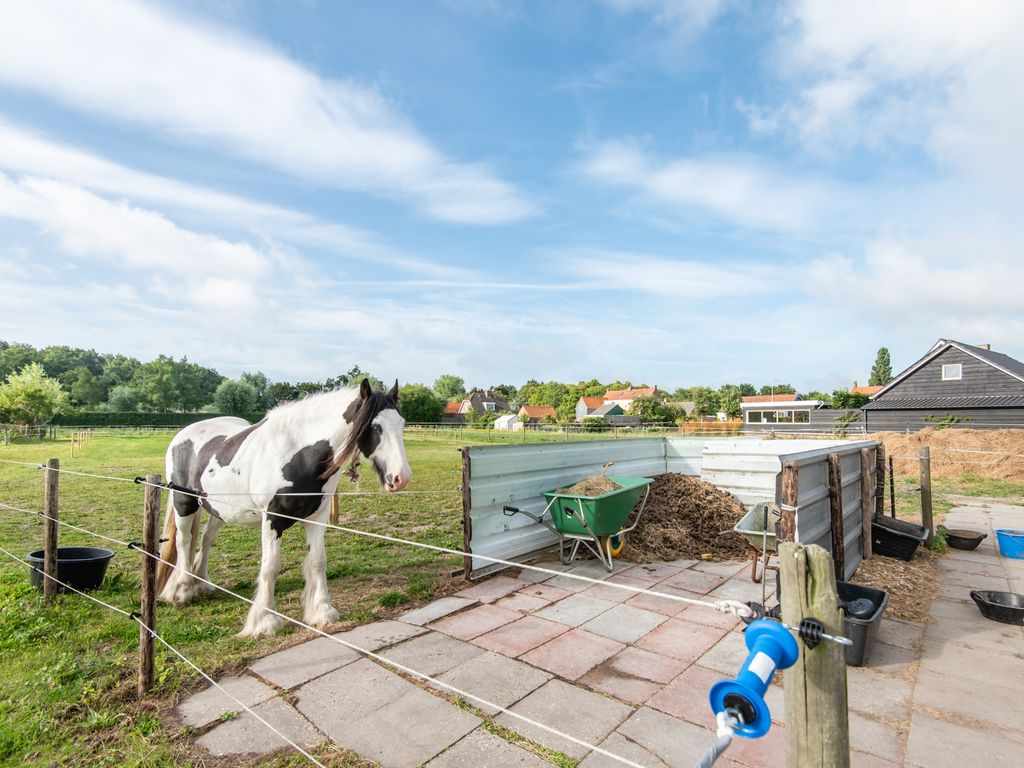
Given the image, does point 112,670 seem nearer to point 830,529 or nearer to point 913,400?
point 830,529

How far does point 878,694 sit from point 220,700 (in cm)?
341

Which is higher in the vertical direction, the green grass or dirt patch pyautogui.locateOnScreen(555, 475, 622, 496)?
dirt patch pyautogui.locateOnScreen(555, 475, 622, 496)

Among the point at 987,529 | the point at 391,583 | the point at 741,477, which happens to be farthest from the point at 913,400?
the point at 391,583

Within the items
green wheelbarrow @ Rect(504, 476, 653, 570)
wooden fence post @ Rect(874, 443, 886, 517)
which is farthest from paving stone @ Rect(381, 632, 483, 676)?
wooden fence post @ Rect(874, 443, 886, 517)

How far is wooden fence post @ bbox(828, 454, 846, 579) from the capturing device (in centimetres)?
422

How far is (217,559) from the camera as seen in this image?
5473 mm

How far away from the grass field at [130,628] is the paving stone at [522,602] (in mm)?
649

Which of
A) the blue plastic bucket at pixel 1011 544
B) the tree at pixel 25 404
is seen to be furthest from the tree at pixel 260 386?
the blue plastic bucket at pixel 1011 544

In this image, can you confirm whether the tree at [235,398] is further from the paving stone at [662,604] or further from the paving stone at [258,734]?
the paving stone at [258,734]

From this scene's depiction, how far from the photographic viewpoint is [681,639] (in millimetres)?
3451

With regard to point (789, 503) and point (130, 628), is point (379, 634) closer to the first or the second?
point (130, 628)

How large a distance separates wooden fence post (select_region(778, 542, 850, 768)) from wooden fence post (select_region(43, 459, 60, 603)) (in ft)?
15.9

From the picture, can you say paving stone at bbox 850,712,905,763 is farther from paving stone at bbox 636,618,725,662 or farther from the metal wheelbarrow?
the metal wheelbarrow

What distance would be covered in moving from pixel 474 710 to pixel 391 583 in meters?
2.22
